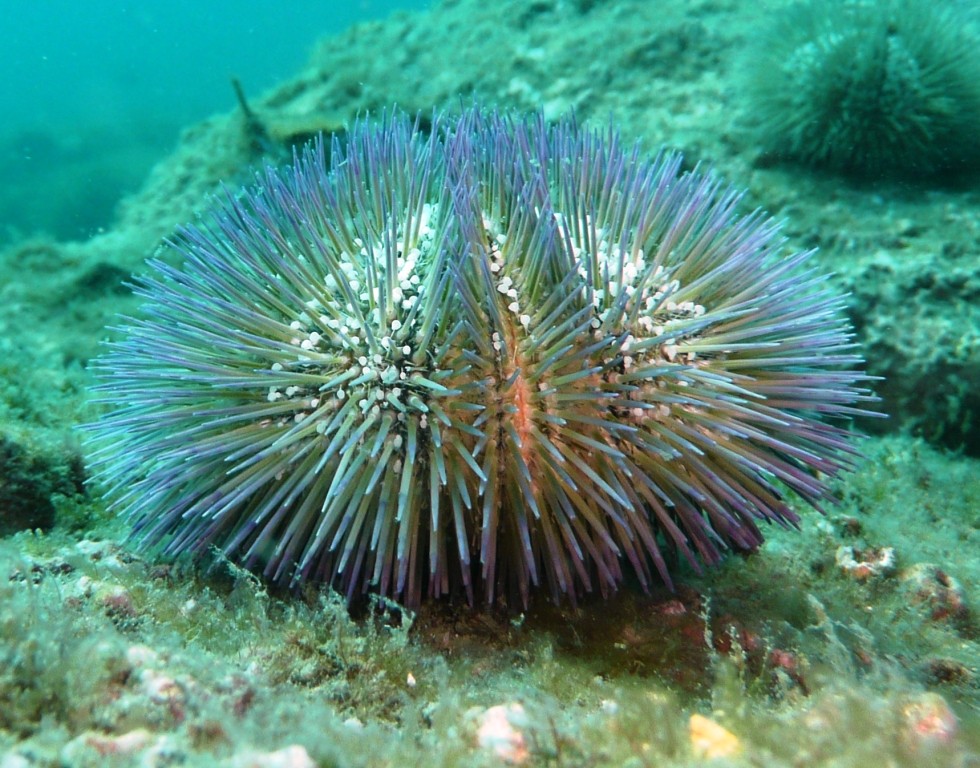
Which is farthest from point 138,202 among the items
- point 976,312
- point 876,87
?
point 976,312

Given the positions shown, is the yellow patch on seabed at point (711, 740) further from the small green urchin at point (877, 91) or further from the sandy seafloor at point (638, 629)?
the small green urchin at point (877, 91)

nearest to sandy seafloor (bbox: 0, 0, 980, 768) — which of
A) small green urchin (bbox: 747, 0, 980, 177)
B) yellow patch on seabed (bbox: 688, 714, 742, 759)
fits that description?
yellow patch on seabed (bbox: 688, 714, 742, 759)

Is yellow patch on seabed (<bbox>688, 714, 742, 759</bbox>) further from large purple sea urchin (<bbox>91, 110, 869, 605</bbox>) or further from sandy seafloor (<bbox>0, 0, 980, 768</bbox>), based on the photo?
large purple sea urchin (<bbox>91, 110, 869, 605</bbox>)

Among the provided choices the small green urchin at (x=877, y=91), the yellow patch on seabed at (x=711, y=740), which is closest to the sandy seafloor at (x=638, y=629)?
the yellow patch on seabed at (x=711, y=740)

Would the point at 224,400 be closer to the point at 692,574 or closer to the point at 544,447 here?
the point at 544,447

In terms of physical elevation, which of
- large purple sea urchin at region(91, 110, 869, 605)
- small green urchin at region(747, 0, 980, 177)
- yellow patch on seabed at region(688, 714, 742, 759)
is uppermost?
small green urchin at region(747, 0, 980, 177)

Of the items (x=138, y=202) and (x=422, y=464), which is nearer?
(x=422, y=464)
